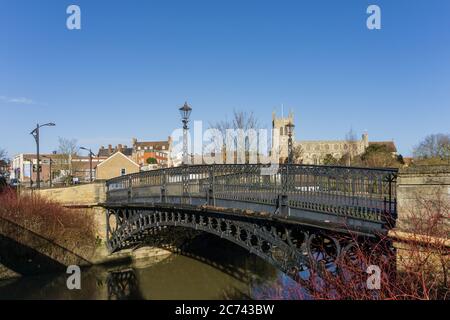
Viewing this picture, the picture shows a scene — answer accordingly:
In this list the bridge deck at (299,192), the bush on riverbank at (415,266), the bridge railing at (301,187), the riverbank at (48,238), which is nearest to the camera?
the bush on riverbank at (415,266)

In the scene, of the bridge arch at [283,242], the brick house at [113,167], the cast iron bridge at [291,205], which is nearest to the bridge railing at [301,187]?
the cast iron bridge at [291,205]

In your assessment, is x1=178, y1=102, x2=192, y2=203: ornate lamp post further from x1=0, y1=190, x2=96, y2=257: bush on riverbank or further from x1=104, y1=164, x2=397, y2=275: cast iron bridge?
x1=0, y1=190, x2=96, y2=257: bush on riverbank

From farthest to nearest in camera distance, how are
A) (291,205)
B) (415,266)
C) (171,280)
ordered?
(171,280) < (291,205) < (415,266)

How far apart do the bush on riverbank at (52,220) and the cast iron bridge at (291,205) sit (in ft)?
29.0

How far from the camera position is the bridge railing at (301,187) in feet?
29.4

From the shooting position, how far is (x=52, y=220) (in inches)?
961

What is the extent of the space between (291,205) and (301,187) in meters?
0.65

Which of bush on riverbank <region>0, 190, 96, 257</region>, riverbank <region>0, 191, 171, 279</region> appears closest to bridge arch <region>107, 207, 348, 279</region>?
riverbank <region>0, 191, 171, 279</region>

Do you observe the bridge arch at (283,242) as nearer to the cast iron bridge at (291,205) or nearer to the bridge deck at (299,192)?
the cast iron bridge at (291,205)

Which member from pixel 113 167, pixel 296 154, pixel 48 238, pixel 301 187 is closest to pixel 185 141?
pixel 301 187

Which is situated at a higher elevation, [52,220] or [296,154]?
[296,154]

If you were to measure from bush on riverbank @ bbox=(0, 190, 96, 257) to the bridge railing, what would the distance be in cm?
904

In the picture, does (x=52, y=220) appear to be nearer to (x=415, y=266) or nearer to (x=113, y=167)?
(x=415, y=266)
